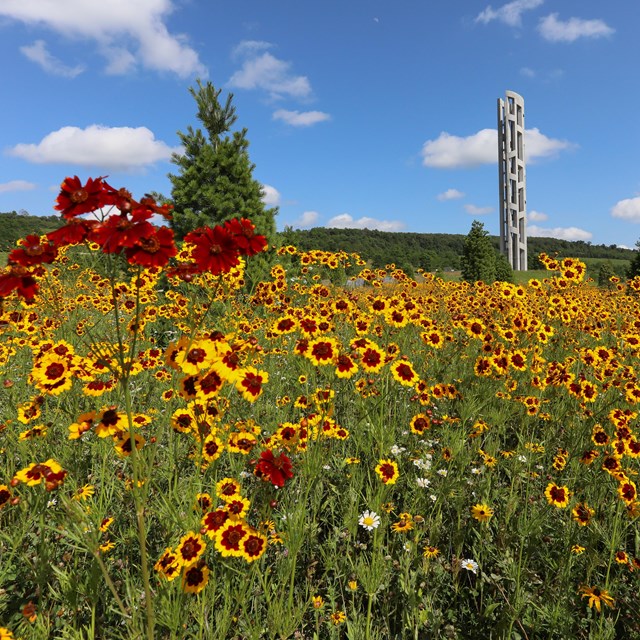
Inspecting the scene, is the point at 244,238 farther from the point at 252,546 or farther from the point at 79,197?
the point at 252,546

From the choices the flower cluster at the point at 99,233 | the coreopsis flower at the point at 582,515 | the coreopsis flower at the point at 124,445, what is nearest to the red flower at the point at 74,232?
the flower cluster at the point at 99,233

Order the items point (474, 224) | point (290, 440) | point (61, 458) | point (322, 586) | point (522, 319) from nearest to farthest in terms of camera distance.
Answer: point (290, 440), point (322, 586), point (61, 458), point (522, 319), point (474, 224)

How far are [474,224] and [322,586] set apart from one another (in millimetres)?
22134

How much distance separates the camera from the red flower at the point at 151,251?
118 cm

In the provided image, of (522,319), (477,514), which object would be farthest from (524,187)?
(477,514)

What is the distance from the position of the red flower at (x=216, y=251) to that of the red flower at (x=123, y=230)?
0.79ft

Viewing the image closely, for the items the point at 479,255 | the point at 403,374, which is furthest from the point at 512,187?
the point at 403,374

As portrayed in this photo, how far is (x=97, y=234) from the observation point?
1121 mm

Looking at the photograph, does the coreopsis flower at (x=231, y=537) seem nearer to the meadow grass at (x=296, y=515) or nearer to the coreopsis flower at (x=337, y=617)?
the meadow grass at (x=296, y=515)

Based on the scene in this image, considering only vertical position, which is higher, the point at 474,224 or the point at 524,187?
the point at 524,187

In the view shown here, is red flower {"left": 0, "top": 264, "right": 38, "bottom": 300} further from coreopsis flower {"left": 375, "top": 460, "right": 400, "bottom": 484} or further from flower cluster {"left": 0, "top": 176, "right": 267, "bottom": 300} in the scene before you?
coreopsis flower {"left": 375, "top": 460, "right": 400, "bottom": 484}

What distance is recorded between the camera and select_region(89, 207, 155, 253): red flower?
1111 mm

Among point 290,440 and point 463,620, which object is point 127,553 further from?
point 463,620

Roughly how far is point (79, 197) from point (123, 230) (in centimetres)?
22
